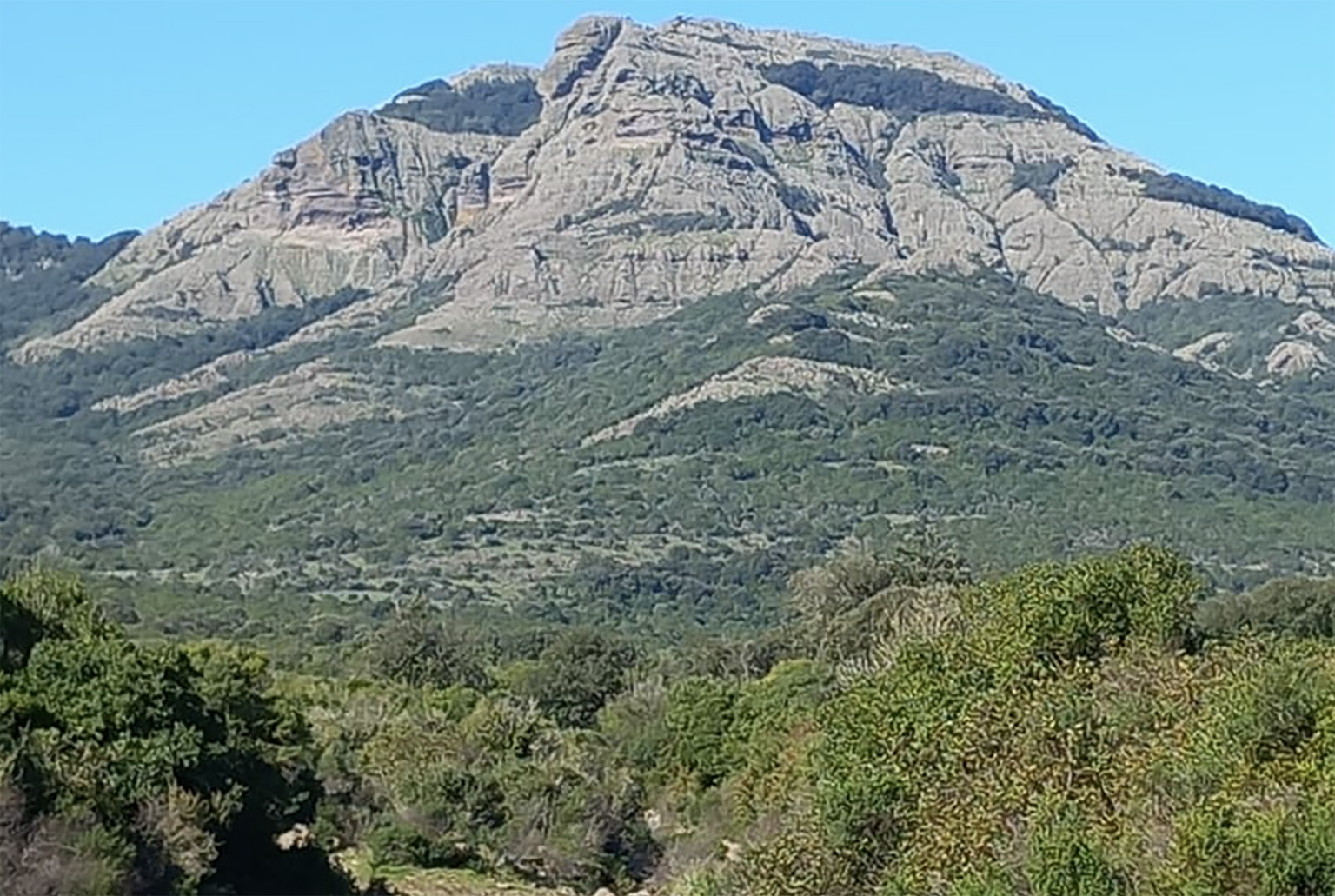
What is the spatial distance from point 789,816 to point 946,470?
160m

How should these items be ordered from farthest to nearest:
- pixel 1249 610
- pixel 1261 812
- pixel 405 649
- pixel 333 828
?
1. pixel 405 649
2. pixel 1249 610
3. pixel 333 828
4. pixel 1261 812

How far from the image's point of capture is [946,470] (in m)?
196

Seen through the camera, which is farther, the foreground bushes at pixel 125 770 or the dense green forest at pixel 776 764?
the foreground bushes at pixel 125 770

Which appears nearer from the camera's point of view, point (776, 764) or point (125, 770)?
point (125, 770)

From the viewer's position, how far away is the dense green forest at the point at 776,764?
26.3 meters

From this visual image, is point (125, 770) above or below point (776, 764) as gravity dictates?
above

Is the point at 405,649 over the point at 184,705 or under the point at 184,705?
under

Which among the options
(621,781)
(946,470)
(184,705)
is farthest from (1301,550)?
(184,705)

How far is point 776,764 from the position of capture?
50.4 metres

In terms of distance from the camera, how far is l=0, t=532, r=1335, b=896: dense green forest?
26.3 m

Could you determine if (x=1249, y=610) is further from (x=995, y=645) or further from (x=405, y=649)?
(x=995, y=645)

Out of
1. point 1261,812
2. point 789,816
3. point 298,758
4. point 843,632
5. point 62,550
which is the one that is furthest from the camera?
point 62,550

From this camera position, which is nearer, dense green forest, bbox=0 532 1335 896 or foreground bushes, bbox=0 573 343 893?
dense green forest, bbox=0 532 1335 896

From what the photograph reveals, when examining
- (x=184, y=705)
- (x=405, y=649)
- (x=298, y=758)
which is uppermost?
(x=184, y=705)
